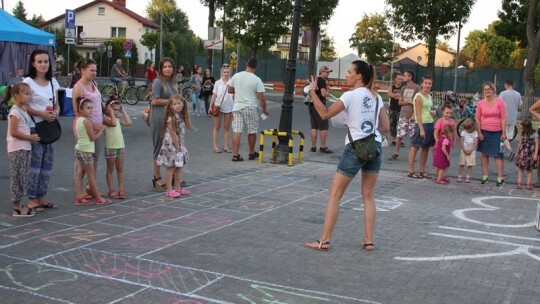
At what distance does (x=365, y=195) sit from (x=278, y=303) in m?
1.93

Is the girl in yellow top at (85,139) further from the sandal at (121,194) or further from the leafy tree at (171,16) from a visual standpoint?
the leafy tree at (171,16)

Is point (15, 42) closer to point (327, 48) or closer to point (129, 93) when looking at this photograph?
point (129, 93)

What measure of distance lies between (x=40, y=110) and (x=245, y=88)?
515 centimetres

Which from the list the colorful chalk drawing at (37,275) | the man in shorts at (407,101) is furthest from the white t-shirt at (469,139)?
the colorful chalk drawing at (37,275)

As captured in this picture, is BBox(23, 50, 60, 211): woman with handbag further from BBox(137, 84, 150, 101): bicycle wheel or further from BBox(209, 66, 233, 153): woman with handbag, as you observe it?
BBox(137, 84, 150, 101): bicycle wheel

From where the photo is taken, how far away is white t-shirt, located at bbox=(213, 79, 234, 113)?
12.9m

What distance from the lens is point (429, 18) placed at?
28.6 m

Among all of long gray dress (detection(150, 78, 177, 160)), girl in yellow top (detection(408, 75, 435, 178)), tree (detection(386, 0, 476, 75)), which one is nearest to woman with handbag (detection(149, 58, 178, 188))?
long gray dress (detection(150, 78, 177, 160))

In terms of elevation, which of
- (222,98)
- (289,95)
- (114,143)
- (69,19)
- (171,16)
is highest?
(171,16)

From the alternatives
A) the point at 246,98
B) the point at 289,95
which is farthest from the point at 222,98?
the point at 289,95

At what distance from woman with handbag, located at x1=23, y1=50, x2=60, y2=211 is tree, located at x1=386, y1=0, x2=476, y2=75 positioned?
75.2ft

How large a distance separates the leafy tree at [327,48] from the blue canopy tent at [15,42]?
232 ft

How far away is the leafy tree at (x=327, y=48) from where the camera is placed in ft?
299

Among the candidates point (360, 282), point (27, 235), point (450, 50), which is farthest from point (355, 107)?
point (450, 50)
